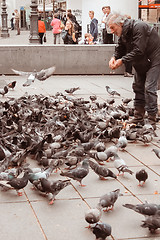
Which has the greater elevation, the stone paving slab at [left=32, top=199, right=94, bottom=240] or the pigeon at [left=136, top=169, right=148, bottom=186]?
the pigeon at [left=136, top=169, right=148, bottom=186]

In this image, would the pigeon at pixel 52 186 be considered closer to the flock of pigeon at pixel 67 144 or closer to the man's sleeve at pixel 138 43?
the flock of pigeon at pixel 67 144

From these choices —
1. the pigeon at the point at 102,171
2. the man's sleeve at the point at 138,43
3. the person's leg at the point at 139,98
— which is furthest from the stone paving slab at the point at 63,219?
the person's leg at the point at 139,98

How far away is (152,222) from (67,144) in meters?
2.93

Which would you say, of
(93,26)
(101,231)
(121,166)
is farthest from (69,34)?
(101,231)

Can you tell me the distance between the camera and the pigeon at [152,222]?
4.14m

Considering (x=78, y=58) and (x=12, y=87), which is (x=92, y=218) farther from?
(x=78, y=58)

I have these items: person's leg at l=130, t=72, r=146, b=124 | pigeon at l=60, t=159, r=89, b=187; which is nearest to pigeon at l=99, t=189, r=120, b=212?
pigeon at l=60, t=159, r=89, b=187

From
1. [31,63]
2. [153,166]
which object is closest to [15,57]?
[31,63]

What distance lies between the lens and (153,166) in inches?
244

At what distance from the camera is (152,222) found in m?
4.15

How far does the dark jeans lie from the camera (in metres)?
7.92

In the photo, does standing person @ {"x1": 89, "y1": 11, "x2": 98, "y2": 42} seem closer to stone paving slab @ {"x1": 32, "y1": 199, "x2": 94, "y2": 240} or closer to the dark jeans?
the dark jeans

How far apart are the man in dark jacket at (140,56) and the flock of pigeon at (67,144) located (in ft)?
1.39

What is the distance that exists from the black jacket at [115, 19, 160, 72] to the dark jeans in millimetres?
165
